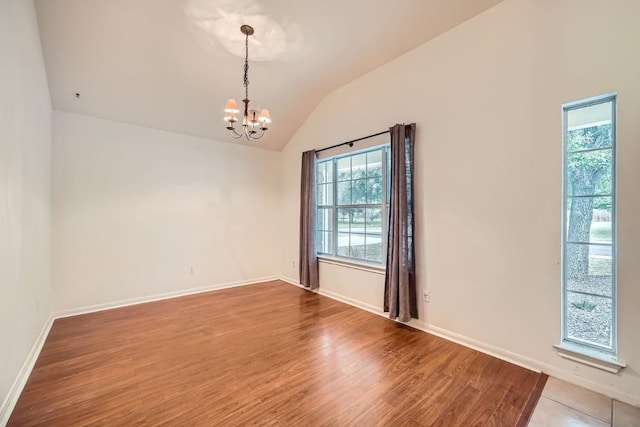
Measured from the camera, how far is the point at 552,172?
7.28 feet

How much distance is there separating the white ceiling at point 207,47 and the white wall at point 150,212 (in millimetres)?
440

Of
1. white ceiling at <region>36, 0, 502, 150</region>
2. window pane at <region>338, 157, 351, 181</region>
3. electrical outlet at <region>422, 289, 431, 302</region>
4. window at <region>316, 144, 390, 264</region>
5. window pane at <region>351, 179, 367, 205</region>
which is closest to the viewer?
white ceiling at <region>36, 0, 502, 150</region>

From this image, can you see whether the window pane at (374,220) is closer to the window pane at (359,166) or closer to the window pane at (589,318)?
the window pane at (359,166)

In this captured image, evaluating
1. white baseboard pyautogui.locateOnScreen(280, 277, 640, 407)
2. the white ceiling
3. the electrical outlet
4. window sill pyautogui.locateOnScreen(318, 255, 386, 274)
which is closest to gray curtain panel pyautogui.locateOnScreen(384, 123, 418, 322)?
the electrical outlet

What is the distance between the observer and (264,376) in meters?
2.20

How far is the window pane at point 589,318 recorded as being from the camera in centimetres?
207

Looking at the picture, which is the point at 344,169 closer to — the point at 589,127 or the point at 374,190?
the point at 374,190

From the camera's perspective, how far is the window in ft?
12.3

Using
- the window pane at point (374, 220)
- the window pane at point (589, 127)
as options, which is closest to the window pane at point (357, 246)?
the window pane at point (374, 220)

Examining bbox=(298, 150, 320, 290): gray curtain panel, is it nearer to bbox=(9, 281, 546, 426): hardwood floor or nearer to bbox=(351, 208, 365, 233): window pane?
bbox=(351, 208, 365, 233): window pane

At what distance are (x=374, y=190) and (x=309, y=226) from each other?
1340mm

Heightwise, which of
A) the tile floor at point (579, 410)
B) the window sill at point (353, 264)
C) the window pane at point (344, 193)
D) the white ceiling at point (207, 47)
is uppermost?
the white ceiling at point (207, 47)

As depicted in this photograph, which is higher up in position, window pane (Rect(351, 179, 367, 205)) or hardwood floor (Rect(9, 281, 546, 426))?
window pane (Rect(351, 179, 367, 205))

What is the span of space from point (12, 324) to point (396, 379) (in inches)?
113
